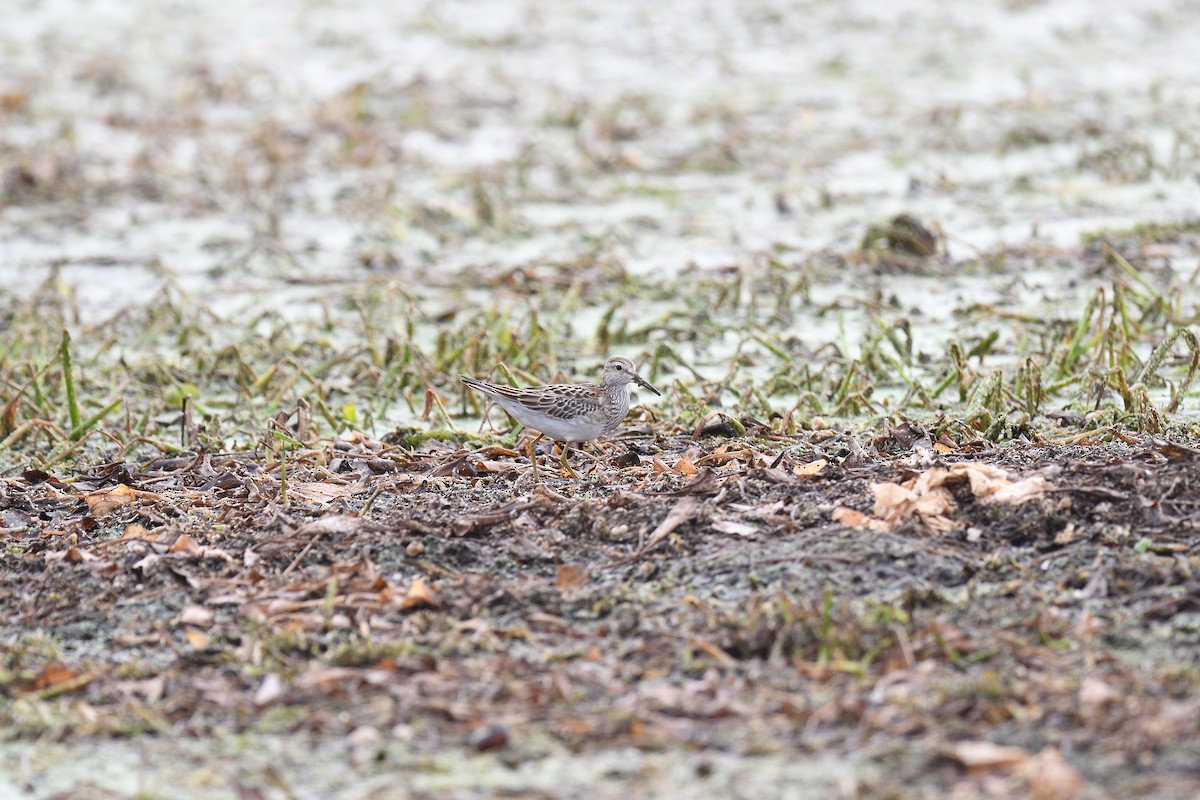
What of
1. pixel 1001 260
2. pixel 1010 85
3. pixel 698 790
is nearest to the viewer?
pixel 698 790

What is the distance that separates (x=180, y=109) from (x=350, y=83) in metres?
1.41

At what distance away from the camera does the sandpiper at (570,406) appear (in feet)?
20.5

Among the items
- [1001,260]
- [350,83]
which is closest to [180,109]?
[350,83]

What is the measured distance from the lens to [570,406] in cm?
626

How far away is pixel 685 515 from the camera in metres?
5.24

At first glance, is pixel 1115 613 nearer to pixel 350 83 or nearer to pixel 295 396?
pixel 295 396

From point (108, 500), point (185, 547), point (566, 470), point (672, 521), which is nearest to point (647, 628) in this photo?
point (672, 521)

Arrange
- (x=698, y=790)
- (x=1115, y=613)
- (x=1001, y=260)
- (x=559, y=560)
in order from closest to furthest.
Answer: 1. (x=698, y=790)
2. (x=1115, y=613)
3. (x=559, y=560)
4. (x=1001, y=260)

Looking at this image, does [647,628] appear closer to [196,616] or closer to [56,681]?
[196,616]

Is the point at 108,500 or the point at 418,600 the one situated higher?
the point at 418,600

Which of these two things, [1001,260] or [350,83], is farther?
[350,83]

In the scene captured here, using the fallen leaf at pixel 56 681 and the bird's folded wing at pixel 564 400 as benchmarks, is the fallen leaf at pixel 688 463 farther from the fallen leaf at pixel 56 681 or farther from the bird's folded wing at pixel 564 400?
the fallen leaf at pixel 56 681

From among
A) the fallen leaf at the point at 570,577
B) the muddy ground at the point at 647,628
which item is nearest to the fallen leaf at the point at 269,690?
the muddy ground at the point at 647,628

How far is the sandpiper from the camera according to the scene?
625 centimetres
